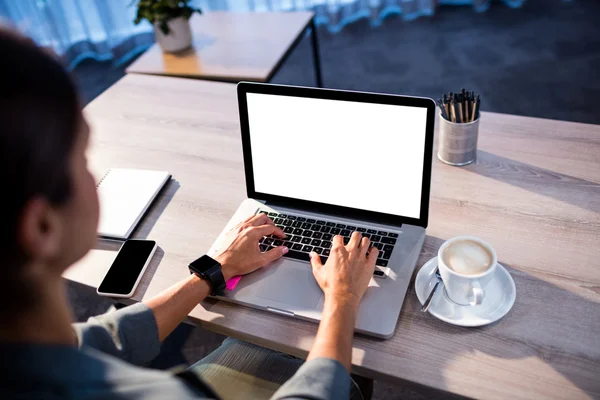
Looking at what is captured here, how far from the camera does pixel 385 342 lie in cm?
91

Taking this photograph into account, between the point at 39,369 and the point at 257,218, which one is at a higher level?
the point at 39,369

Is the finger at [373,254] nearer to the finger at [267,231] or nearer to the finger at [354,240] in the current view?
the finger at [354,240]

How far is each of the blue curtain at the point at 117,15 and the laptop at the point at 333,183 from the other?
8.78 ft

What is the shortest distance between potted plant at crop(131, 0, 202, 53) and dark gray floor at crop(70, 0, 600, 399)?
3.57ft

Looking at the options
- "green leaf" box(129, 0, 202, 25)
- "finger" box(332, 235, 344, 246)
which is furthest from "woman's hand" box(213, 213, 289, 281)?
"green leaf" box(129, 0, 202, 25)

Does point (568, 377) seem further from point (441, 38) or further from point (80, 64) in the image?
point (80, 64)

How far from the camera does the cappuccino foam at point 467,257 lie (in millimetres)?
917

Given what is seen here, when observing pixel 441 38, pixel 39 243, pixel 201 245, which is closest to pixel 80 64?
pixel 441 38

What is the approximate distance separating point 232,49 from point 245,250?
1.28m

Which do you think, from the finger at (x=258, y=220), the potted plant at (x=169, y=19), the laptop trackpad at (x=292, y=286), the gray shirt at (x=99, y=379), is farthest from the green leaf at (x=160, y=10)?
the gray shirt at (x=99, y=379)

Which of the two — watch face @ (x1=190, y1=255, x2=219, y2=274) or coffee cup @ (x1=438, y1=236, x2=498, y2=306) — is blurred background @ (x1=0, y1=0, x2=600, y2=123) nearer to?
coffee cup @ (x1=438, y1=236, x2=498, y2=306)

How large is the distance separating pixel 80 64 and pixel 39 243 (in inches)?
140

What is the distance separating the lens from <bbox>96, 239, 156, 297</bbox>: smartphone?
1.07 metres

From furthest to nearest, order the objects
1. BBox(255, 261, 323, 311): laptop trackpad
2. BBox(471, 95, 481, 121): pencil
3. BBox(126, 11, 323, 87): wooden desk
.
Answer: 1. BBox(126, 11, 323, 87): wooden desk
2. BBox(471, 95, 481, 121): pencil
3. BBox(255, 261, 323, 311): laptop trackpad
